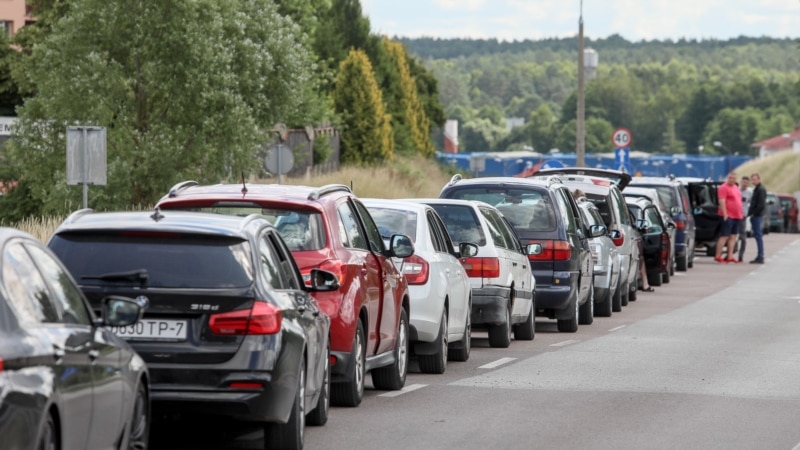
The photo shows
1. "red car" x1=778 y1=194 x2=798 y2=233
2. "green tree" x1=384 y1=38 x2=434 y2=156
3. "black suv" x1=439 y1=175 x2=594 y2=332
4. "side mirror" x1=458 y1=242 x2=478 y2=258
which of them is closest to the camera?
"side mirror" x1=458 y1=242 x2=478 y2=258

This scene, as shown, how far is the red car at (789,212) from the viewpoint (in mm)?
70562

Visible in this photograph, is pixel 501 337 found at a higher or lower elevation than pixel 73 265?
lower

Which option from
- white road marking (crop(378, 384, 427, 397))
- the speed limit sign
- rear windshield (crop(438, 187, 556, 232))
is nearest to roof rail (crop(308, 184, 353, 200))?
white road marking (crop(378, 384, 427, 397))

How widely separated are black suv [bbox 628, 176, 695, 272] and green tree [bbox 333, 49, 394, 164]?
24148mm

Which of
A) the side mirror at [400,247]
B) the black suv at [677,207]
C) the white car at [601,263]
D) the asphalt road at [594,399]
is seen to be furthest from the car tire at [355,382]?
the black suv at [677,207]

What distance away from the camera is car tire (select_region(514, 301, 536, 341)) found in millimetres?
19688

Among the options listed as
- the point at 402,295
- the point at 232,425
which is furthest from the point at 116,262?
the point at 402,295

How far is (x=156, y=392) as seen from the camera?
31.1 feet

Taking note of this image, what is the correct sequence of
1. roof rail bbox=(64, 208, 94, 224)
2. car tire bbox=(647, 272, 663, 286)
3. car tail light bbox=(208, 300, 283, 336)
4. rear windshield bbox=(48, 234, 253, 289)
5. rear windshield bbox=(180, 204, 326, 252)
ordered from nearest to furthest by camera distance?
1. car tail light bbox=(208, 300, 283, 336)
2. rear windshield bbox=(48, 234, 253, 289)
3. roof rail bbox=(64, 208, 94, 224)
4. rear windshield bbox=(180, 204, 326, 252)
5. car tire bbox=(647, 272, 663, 286)

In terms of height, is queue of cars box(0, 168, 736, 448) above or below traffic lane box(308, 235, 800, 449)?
above

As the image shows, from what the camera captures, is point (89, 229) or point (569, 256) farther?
point (569, 256)

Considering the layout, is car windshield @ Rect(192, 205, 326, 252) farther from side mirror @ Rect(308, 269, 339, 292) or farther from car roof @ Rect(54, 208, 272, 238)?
car roof @ Rect(54, 208, 272, 238)

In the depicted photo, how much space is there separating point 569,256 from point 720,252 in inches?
869

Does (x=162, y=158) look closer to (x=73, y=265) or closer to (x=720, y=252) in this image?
(x=720, y=252)
